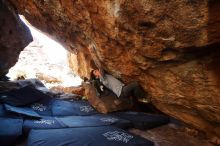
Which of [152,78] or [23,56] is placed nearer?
[152,78]

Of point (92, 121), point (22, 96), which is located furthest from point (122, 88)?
point (22, 96)

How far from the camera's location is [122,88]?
6.57 m

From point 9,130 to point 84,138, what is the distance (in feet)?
4.77

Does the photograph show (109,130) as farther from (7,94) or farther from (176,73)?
(7,94)

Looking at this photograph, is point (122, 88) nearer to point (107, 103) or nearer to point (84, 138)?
point (107, 103)

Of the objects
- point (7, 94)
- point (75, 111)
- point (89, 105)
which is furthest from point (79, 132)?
point (7, 94)

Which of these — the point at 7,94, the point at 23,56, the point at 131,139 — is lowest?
the point at 131,139

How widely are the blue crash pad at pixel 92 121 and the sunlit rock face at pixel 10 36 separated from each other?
4.10 m

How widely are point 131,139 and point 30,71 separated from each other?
33.3 feet

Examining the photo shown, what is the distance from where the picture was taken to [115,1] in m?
4.37

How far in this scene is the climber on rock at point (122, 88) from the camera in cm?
636

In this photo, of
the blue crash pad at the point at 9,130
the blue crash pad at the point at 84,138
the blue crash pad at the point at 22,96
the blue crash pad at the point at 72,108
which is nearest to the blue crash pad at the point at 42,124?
the blue crash pad at the point at 9,130

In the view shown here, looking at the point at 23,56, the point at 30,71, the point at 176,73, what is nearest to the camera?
the point at 176,73

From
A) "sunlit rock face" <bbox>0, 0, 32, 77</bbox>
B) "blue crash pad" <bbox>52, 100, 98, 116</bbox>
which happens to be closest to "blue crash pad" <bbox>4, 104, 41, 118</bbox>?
"blue crash pad" <bbox>52, 100, 98, 116</bbox>
